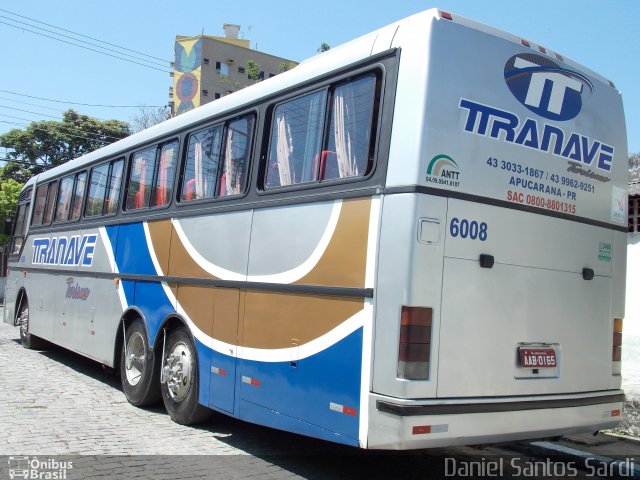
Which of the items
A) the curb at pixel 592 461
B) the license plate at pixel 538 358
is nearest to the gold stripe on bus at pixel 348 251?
the license plate at pixel 538 358

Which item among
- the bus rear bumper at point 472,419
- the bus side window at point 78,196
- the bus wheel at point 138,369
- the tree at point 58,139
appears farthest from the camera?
the tree at point 58,139

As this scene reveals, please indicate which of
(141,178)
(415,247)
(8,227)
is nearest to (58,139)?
(8,227)

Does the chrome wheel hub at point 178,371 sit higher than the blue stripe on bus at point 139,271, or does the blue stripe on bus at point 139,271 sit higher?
the blue stripe on bus at point 139,271

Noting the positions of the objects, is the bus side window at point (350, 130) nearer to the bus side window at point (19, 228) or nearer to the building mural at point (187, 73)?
the bus side window at point (19, 228)

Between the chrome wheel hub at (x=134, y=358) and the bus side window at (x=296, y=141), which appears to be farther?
the chrome wheel hub at (x=134, y=358)

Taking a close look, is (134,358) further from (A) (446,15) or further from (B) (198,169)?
(A) (446,15)

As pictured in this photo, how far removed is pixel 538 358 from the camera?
4945 mm

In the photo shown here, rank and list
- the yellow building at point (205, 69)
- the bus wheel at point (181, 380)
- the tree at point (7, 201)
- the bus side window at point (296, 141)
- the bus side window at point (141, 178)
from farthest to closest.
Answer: the yellow building at point (205, 69) < the tree at point (7, 201) < the bus side window at point (141, 178) < the bus wheel at point (181, 380) < the bus side window at point (296, 141)

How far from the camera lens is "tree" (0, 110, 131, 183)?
42656mm

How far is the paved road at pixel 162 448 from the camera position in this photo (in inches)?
220

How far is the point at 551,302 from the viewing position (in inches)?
200

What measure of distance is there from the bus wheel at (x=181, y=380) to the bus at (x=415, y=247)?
0.06m

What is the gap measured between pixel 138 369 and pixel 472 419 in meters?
4.99

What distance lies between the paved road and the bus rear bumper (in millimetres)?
1277
